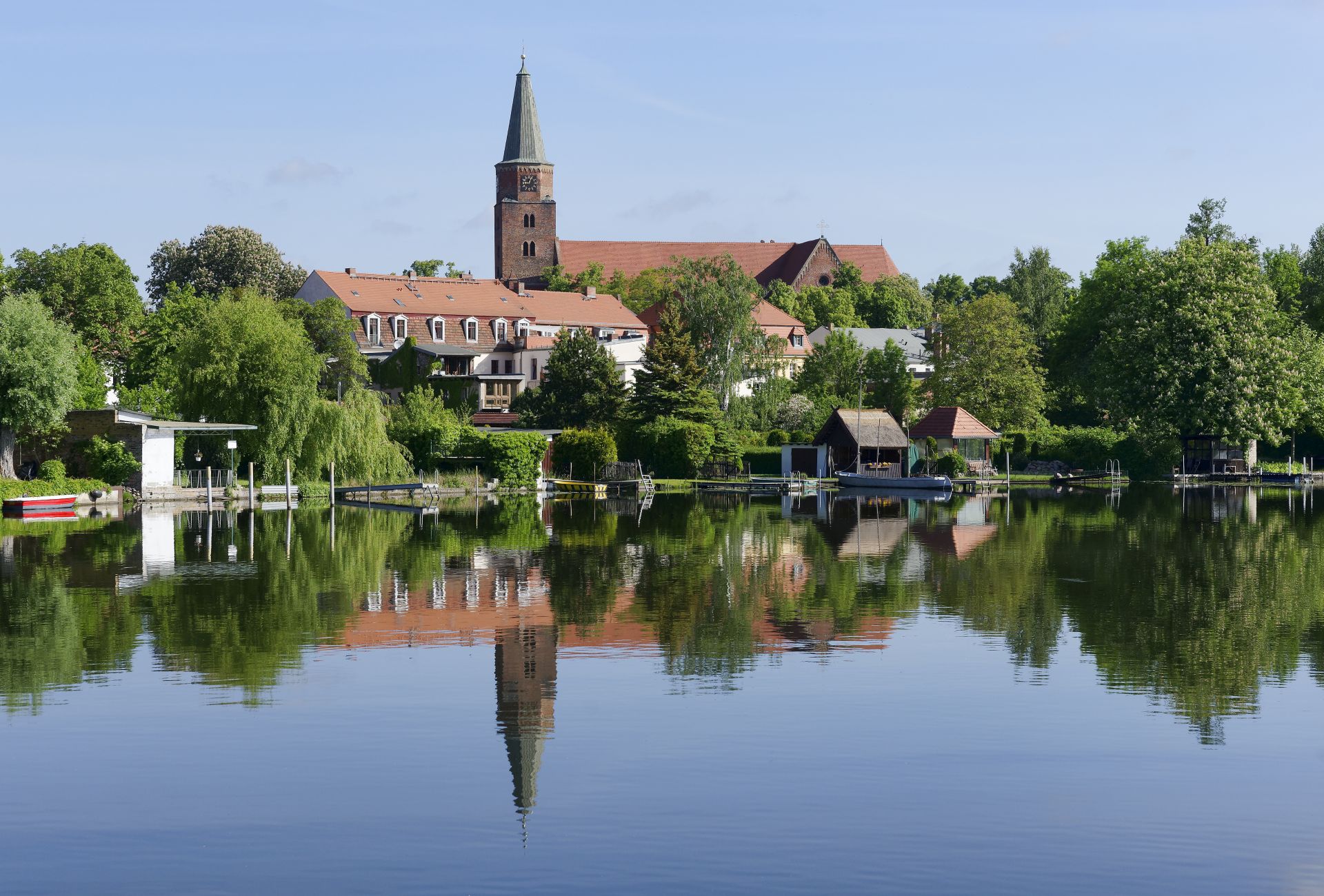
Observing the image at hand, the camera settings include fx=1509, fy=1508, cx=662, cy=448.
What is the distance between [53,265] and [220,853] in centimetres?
8320

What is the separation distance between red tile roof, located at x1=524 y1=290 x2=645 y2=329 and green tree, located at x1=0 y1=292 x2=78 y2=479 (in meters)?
55.6

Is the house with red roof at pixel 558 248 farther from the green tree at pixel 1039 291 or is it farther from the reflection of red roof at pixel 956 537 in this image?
the reflection of red roof at pixel 956 537

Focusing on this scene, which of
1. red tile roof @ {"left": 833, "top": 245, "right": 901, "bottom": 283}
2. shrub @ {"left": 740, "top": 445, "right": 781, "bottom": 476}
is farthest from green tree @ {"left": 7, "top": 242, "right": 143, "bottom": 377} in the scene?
red tile roof @ {"left": 833, "top": 245, "right": 901, "bottom": 283}

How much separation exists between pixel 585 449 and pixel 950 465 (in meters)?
22.4

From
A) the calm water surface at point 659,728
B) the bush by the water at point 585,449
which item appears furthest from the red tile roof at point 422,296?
the calm water surface at point 659,728

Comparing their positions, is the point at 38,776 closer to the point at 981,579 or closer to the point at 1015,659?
the point at 1015,659

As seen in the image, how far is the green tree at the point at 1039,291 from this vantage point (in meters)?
117

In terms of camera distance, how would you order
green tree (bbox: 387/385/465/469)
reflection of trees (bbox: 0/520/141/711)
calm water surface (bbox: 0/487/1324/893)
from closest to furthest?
calm water surface (bbox: 0/487/1324/893)
reflection of trees (bbox: 0/520/141/711)
green tree (bbox: 387/385/465/469)

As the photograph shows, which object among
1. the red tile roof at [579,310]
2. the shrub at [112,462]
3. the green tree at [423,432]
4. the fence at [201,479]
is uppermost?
the red tile roof at [579,310]

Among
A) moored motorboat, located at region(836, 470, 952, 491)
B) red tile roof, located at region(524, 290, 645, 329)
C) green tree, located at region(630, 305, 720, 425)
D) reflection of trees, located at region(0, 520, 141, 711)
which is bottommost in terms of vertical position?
reflection of trees, located at region(0, 520, 141, 711)

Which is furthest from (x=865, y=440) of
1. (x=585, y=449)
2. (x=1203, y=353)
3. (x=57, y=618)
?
(x=57, y=618)

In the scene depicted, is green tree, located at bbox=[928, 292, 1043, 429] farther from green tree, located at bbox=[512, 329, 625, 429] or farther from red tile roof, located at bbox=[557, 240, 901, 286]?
red tile roof, located at bbox=[557, 240, 901, 286]

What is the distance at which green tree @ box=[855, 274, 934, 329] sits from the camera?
154250 millimetres

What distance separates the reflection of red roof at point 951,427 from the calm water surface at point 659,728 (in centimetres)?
5568
